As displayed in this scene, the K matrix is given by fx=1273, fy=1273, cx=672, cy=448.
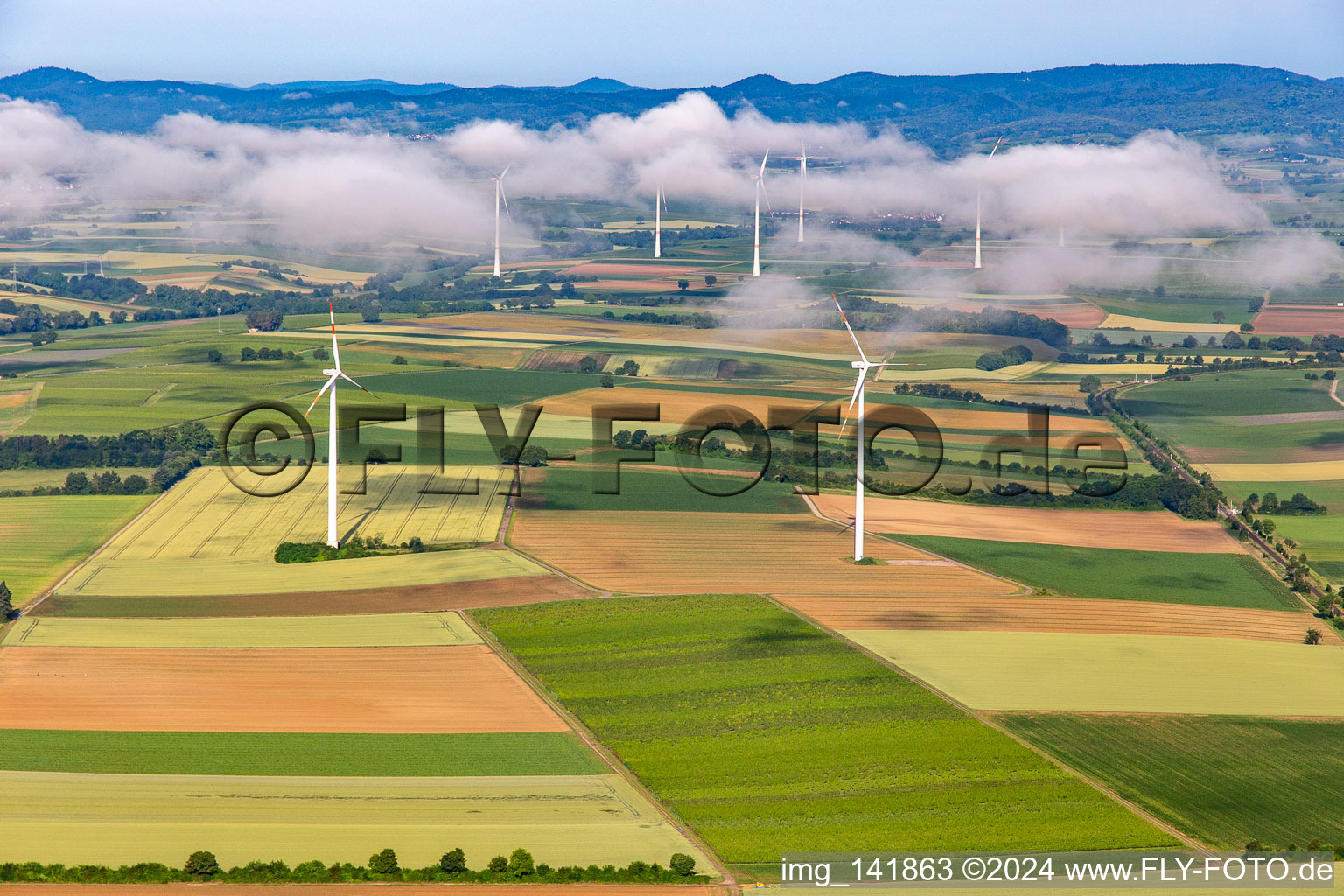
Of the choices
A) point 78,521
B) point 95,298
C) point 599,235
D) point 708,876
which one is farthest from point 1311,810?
point 599,235

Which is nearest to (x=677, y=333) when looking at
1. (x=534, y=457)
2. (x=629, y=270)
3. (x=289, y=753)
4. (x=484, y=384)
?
(x=484, y=384)

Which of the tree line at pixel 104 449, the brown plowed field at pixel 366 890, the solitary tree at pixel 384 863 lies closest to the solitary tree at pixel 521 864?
the brown plowed field at pixel 366 890

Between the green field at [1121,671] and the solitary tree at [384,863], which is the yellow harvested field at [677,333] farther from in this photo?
the solitary tree at [384,863]

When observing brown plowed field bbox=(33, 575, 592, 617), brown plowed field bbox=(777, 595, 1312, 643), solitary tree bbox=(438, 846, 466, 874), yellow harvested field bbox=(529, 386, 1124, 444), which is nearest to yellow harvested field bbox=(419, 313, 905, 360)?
yellow harvested field bbox=(529, 386, 1124, 444)

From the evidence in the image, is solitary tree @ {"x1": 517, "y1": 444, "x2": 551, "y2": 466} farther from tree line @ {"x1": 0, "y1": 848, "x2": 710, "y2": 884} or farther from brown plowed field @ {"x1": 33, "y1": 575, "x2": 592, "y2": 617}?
tree line @ {"x1": 0, "y1": 848, "x2": 710, "y2": 884}

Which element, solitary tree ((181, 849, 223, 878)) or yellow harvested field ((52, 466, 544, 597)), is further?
yellow harvested field ((52, 466, 544, 597))

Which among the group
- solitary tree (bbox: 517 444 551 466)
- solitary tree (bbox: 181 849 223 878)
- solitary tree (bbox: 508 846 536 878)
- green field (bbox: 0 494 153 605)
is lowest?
solitary tree (bbox: 508 846 536 878)

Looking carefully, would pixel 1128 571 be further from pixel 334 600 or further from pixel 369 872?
pixel 369 872
